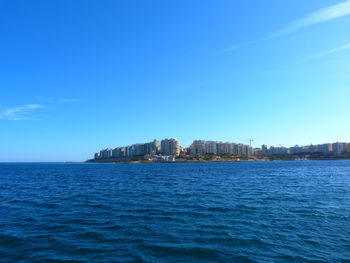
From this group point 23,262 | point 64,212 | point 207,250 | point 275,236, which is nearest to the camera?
point 23,262

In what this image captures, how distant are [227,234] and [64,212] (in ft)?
44.3

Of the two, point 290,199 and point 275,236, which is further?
point 290,199

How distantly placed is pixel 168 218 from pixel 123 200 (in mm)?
8765

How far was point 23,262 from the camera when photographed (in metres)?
9.26

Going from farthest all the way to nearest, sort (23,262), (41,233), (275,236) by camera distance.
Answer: (41,233)
(275,236)
(23,262)

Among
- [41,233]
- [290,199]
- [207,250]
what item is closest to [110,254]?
[207,250]

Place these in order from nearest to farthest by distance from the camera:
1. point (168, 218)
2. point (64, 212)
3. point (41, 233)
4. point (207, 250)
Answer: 1. point (207, 250)
2. point (41, 233)
3. point (168, 218)
4. point (64, 212)

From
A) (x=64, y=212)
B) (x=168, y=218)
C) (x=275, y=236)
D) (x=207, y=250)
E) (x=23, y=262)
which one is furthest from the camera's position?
(x=64, y=212)

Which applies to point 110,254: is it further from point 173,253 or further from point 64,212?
point 64,212

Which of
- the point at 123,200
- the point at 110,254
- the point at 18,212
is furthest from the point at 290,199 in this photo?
the point at 18,212

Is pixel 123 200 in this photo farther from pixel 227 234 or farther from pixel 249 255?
pixel 249 255

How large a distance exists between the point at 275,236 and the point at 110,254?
8593 mm

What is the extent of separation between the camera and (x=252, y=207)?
1841 centimetres

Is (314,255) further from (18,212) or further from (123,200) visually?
(18,212)
